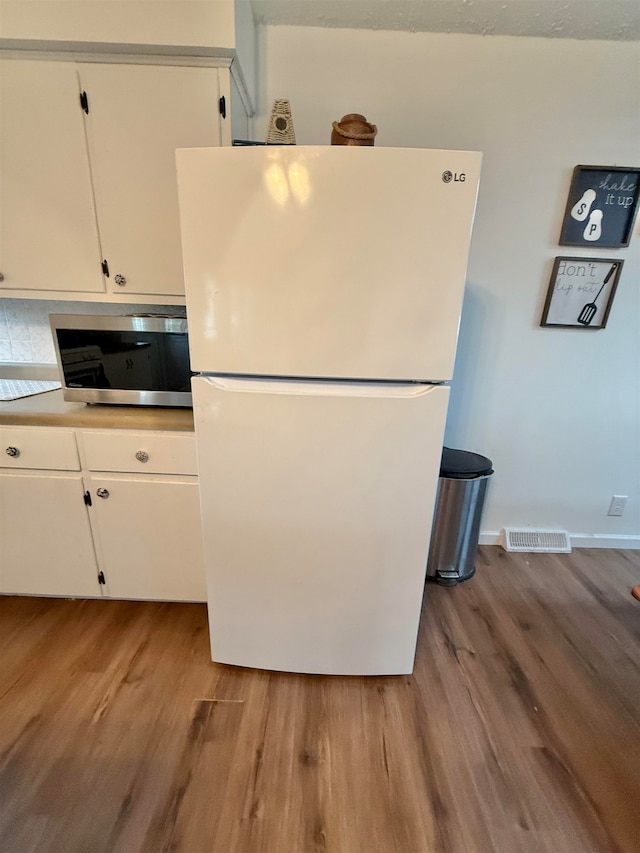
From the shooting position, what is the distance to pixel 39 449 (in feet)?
4.83

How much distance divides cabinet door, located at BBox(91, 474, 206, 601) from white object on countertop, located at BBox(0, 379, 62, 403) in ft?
1.69

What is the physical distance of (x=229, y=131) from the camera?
136cm

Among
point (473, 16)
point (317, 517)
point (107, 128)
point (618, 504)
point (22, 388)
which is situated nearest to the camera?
point (317, 517)

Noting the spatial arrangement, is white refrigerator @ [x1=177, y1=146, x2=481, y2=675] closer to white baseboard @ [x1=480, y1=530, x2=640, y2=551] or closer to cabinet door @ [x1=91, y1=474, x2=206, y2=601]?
cabinet door @ [x1=91, y1=474, x2=206, y2=601]

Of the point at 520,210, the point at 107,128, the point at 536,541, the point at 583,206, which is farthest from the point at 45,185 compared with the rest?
the point at 536,541

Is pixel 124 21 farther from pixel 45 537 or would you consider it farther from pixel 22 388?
pixel 45 537

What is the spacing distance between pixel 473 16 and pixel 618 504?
2.45 meters

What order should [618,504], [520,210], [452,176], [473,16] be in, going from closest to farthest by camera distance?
1. [452,176]
2. [473,16]
3. [520,210]
4. [618,504]

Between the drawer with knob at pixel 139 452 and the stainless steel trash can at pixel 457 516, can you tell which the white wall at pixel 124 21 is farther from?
the stainless steel trash can at pixel 457 516

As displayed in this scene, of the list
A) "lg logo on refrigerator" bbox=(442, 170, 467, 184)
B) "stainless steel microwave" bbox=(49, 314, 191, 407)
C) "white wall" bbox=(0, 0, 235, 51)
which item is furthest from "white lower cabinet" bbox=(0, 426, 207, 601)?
"white wall" bbox=(0, 0, 235, 51)

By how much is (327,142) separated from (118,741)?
243 centimetres

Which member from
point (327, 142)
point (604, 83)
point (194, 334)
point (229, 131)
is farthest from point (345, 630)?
point (604, 83)

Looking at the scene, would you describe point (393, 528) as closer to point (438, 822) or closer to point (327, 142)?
point (438, 822)

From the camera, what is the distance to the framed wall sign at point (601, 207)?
5.78ft
